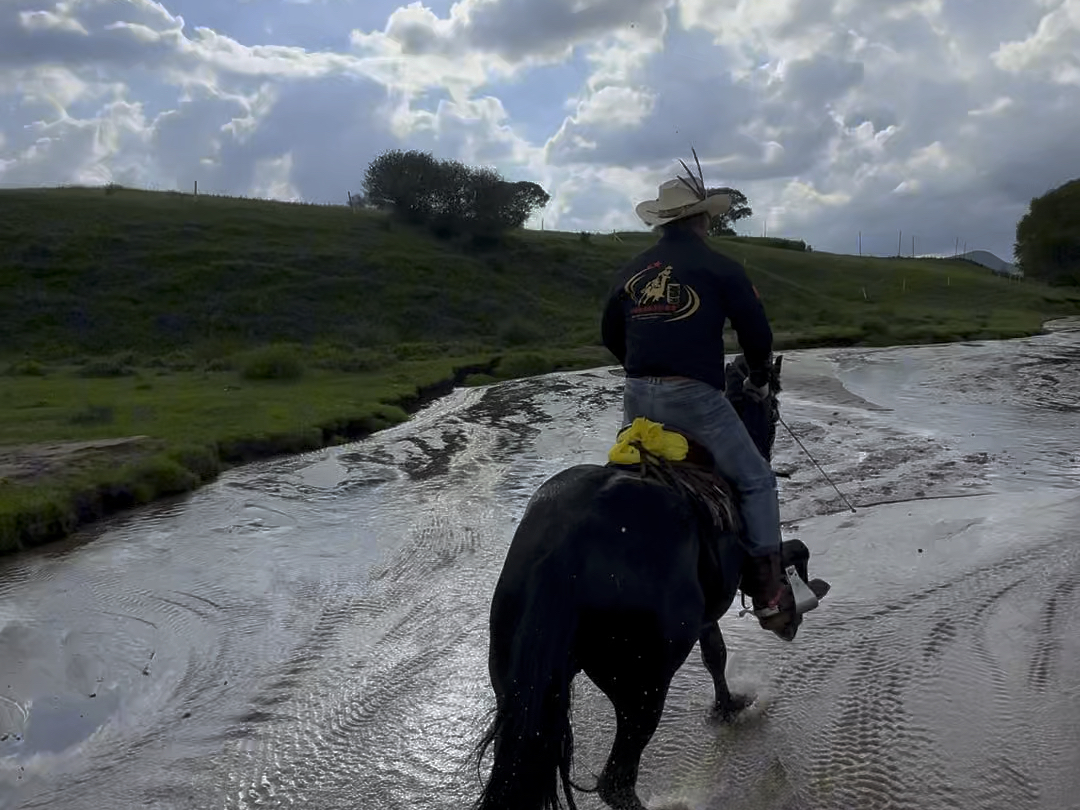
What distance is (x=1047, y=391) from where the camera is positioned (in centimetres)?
2231

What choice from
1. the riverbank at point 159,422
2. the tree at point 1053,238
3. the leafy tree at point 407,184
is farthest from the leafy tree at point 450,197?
the tree at point 1053,238

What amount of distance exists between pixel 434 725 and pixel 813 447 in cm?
1068

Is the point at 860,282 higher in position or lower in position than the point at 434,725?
higher

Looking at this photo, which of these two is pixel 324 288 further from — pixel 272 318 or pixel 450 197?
pixel 450 197

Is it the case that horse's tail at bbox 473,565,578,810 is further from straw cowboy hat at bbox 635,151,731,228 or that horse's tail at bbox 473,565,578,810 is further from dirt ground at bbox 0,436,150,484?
dirt ground at bbox 0,436,150,484

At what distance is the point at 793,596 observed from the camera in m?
5.34

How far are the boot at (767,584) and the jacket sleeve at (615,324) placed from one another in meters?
1.33

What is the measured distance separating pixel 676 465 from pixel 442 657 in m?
2.94

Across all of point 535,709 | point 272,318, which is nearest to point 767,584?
point 535,709

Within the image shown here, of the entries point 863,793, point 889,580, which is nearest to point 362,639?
point 863,793

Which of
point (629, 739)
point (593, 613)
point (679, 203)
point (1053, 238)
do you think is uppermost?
point (1053, 238)

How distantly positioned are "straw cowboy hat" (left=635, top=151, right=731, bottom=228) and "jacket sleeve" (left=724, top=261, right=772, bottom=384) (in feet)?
1.33

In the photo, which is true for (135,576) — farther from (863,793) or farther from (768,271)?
(768,271)

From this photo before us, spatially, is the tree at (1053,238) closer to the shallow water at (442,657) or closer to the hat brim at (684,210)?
the shallow water at (442,657)
